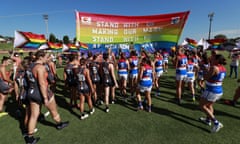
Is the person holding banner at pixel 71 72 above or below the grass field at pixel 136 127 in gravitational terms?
above

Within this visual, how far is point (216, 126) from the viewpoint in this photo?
3.47 m

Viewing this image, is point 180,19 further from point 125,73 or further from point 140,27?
point 125,73

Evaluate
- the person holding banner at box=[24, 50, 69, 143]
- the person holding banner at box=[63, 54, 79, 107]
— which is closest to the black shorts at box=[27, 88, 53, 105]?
the person holding banner at box=[24, 50, 69, 143]

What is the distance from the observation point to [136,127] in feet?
12.7

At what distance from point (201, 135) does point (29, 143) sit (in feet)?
13.5

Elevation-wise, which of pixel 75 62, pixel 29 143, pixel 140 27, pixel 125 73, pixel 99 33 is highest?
pixel 140 27

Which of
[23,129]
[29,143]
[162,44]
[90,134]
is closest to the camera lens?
[29,143]

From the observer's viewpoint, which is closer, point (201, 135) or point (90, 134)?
point (201, 135)

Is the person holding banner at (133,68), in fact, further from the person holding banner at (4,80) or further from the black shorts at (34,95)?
the person holding banner at (4,80)

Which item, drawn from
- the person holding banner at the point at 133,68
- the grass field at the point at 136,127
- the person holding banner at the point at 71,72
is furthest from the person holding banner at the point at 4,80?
the person holding banner at the point at 133,68

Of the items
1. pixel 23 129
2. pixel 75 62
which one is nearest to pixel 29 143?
pixel 23 129

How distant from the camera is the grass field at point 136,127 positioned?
3.35 meters

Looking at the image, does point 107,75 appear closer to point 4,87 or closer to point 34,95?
point 34,95

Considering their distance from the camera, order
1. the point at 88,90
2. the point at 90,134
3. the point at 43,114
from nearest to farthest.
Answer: the point at 90,134 < the point at 88,90 < the point at 43,114
